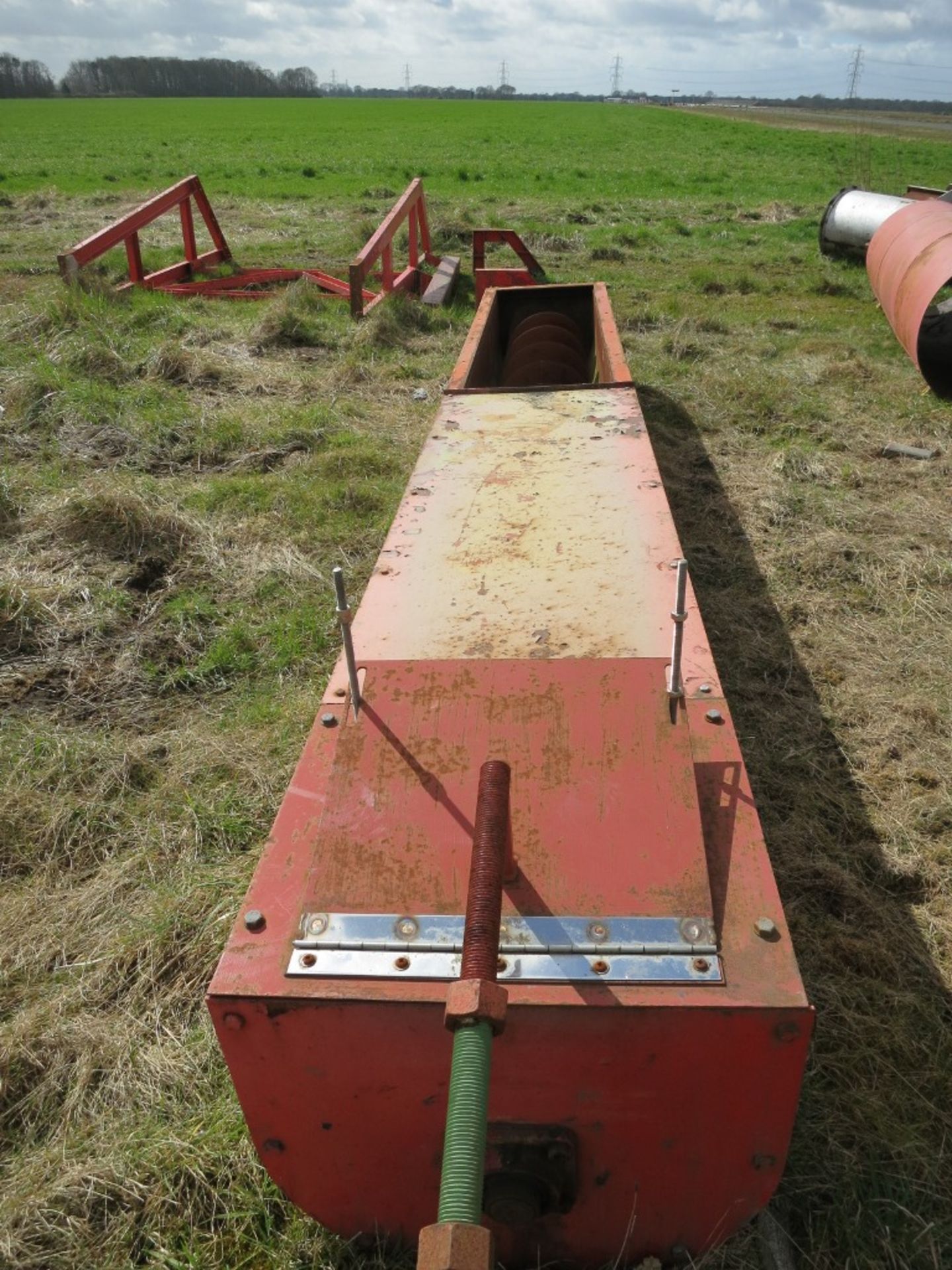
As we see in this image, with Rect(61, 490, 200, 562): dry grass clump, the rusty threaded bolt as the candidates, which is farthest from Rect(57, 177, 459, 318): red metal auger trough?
the rusty threaded bolt

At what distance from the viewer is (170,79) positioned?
92.0 metres

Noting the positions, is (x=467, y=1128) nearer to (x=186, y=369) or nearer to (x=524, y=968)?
(x=524, y=968)

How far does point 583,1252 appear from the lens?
60.1 inches

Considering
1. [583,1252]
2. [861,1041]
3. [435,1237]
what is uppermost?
A: [435,1237]

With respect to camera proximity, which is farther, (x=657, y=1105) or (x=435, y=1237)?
(x=657, y=1105)

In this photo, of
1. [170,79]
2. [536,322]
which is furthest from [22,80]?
[536,322]

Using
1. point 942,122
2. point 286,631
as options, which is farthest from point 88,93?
point 286,631

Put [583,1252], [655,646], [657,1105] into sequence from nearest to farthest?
1. [657,1105]
2. [583,1252]
3. [655,646]

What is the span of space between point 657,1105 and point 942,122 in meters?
67.4

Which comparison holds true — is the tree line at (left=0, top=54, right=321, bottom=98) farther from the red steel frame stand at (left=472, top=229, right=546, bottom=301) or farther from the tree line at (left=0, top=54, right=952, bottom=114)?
the red steel frame stand at (left=472, top=229, right=546, bottom=301)

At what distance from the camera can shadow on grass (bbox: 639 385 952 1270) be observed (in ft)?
5.54

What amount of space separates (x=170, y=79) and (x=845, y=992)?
369ft

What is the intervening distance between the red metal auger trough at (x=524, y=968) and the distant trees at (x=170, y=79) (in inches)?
4116

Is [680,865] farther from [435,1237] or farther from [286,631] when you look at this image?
[286,631]
